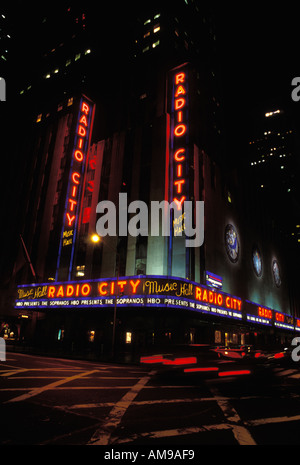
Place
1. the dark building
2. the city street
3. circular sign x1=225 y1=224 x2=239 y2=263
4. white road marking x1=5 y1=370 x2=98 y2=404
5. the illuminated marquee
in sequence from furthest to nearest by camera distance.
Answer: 1. circular sign x1=225 y1=224 x2=239 y2=263
2. the illuminated marquee
3. the dark building
4. white road marking x1=5 y1=370 x2=98 y2=404
5. the city street

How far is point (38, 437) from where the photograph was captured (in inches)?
198

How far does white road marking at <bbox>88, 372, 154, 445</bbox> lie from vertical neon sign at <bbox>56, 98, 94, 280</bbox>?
88.0 feet

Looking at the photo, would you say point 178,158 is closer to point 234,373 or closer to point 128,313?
point 128,313

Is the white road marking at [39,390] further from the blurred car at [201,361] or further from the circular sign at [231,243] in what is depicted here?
the circular sign at [231,243]

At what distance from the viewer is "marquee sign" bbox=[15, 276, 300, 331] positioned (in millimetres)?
23391

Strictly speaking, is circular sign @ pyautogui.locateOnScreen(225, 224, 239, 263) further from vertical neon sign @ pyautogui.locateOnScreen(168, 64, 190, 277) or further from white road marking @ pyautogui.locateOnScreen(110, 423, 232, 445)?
white road marking @ pyautogui.locateOnScreen(110, 423, 232, 445)

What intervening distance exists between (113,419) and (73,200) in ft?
105

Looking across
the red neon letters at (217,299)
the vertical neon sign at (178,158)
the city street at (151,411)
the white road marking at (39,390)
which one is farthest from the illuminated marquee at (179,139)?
the white road marking at (39,390)

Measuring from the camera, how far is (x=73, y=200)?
35.8 meters

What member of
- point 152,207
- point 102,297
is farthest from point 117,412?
point 152,207

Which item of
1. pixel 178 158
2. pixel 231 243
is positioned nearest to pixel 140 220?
pixel 178 158

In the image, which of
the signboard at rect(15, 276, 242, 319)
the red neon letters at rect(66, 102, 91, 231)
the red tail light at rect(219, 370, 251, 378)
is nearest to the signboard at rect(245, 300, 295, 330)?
the signboard at rect(15, 276, 242, 319)
